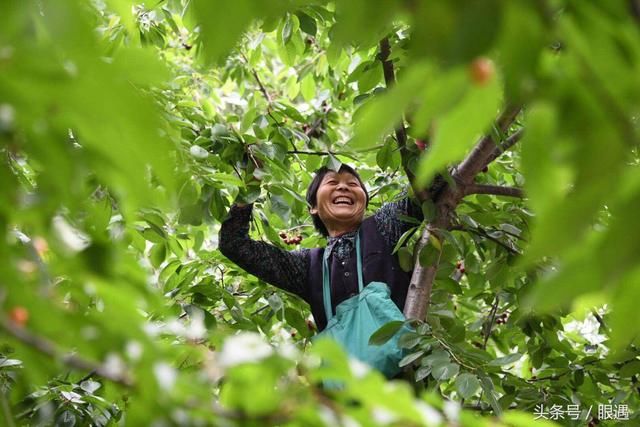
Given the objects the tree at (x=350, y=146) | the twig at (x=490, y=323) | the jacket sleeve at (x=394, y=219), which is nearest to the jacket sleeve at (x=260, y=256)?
the jacket sleeve at (x=394, y=219)

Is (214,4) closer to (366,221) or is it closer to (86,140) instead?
(86,140)

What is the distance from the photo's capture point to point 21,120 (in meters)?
0.57

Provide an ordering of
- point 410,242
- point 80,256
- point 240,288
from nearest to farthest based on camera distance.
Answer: point 80,256 → point 410,242 → point 240,288

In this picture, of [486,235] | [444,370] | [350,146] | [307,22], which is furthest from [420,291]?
[350,146]

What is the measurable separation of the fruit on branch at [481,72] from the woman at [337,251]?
5.47ft

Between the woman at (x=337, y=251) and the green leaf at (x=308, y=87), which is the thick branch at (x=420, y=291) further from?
the green leaf at (x=308, y=87)

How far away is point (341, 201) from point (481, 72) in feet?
6.38

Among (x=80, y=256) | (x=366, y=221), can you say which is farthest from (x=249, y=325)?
(x=80, y=256)

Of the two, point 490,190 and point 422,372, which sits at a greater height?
point 490,190

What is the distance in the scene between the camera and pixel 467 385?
185 centimetres

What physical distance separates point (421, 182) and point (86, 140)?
0.74ft

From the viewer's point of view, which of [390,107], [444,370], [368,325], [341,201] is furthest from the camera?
[341,201]

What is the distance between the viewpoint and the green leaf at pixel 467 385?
72.2 inches

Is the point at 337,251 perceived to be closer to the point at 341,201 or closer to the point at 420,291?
the point at 341,201
